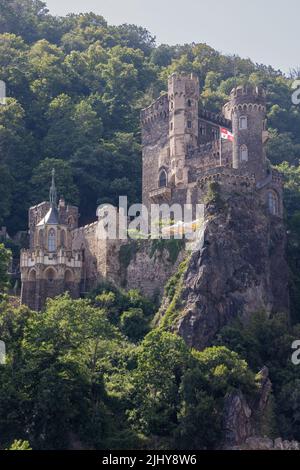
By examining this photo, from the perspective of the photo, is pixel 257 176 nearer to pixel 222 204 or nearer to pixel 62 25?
pixel 222 204

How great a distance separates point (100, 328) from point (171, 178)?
60.6 ft

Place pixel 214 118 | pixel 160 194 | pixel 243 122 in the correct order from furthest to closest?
1. pixel 214 118
2. pixel 160 194
3. pixel 243 122

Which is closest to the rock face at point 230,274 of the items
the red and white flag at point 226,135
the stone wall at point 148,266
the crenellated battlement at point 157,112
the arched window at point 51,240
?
the stone wall at point 148,266

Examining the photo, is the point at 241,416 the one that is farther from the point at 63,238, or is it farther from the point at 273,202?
the point at 273,202

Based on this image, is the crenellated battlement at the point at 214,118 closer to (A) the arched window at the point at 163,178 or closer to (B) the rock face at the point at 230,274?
(A) the arched window at the point at 163,178

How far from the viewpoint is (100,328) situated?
71562 millimetres

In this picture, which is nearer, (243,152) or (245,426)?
(245,426)

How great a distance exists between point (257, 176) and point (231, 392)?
20302 millimetres

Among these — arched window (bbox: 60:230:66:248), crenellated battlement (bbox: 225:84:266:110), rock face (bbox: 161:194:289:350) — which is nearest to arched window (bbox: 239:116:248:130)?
crenellated battlement (bbox: 225:84:266:110)

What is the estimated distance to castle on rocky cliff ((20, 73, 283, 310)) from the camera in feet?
264

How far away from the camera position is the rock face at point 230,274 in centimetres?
7475

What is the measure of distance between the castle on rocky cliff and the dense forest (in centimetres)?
285

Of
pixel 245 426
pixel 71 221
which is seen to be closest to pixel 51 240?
pixel 71 221

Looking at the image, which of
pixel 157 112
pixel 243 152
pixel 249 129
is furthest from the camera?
pixel 157 112
